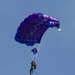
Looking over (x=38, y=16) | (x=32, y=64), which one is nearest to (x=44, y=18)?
(x=38, y=16)

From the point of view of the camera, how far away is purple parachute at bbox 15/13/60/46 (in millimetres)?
31516

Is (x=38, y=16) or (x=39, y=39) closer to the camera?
(x=38, y=16)

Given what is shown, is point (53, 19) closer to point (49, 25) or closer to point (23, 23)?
point (49, 25)

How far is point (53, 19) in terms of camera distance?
31.9 meters

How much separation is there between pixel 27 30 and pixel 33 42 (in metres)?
1.64

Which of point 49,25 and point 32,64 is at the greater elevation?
point 49,25

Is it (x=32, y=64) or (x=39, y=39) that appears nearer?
(x=32, y=64)

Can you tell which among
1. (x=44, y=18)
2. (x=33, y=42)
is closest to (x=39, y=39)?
(x=33, y=42)

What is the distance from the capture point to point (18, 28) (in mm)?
31828

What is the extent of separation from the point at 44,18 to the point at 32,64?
16.9 ft

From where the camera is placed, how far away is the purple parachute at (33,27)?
3152 centimetres

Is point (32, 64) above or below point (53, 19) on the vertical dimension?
below

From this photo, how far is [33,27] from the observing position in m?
32.8

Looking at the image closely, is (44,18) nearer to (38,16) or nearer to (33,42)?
(38,16)
